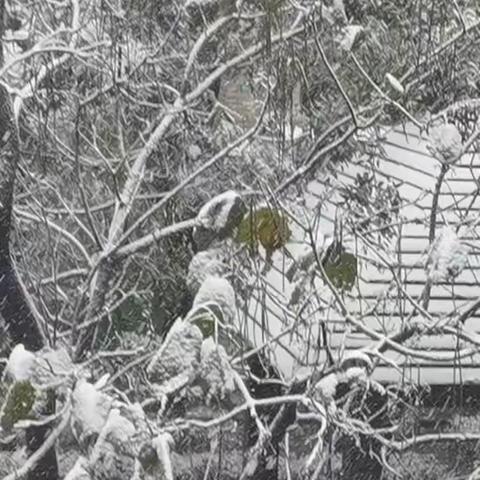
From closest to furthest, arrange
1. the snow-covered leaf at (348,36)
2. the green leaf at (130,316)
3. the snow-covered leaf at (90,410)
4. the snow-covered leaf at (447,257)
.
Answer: the snow-covered leaf at (90,410) < the snow-covered leaf at (447,257) < the snow-covered leaf at (348,36) < the green leaf at (130,316)

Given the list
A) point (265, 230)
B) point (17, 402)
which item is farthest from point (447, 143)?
point (17, 402)

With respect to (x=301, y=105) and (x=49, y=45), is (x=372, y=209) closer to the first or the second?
(x=301, y=105)

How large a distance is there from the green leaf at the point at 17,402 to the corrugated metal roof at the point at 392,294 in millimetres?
1158

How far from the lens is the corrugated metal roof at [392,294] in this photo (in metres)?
5.88

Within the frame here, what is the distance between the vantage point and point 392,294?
6609 mm

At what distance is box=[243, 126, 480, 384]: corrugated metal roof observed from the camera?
588cm

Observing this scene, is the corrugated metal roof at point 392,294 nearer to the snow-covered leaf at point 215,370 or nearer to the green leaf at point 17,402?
the snow-covered leaf at point 215,370

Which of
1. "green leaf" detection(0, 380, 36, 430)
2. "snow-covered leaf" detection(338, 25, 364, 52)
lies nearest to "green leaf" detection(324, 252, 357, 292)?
"snow-covered leaf" detection(338, 25, 364, 52)

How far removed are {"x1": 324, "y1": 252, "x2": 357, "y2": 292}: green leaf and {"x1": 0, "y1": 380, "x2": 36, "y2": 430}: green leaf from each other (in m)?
1.54

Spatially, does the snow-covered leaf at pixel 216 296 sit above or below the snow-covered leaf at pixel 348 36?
below

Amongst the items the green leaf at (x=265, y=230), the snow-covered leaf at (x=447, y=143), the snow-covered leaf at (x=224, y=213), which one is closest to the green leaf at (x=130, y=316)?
the snow-covered leaf at (x=224, y=213)

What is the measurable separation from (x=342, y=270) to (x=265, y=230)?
→ 0.46 metres

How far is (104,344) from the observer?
778 centimetres

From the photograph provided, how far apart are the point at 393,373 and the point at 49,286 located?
7.19ft
